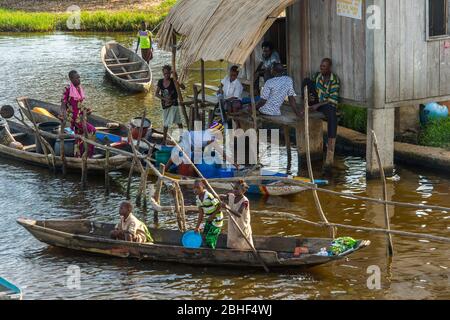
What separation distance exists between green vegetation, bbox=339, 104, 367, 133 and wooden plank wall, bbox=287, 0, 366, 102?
186cm

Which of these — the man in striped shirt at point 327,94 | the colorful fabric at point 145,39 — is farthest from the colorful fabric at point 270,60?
the colorful fabric at point 145,39

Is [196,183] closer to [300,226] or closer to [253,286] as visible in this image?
[253,286]

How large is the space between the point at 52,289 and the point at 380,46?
653 cm

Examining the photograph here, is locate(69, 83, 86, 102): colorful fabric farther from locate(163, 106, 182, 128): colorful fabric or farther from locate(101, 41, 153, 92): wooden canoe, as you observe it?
locate(101, 41, 153, 92): wooden canoe

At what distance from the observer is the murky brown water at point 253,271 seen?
40.9 ft

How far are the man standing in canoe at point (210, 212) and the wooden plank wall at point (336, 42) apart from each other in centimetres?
423

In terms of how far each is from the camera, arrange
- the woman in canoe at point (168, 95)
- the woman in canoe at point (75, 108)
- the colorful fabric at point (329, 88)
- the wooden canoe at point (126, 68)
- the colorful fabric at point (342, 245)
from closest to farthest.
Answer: the colorful fabric at point (342, 245), the colorful fabric at point (329, 88), the woman in canoe at point (75, 108), the woman in canoe at point (168, 95), the wooden canoe at point (126, 68)

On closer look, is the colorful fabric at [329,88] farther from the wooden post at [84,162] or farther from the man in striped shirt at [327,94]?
the wooden post at [84,162]

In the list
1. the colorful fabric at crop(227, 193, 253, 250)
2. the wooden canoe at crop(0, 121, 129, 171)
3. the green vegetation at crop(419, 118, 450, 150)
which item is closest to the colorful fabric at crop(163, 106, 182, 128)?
the wooden canoe at crop(0, 121, 129, 171)

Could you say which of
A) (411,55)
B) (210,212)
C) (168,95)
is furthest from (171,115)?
(210,212)

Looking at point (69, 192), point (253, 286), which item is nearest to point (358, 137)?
point (69, 192)

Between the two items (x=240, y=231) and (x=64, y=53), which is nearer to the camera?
(x=240, y=231)

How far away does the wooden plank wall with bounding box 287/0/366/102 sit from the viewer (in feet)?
52.7
